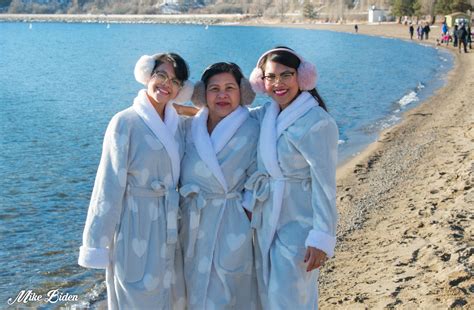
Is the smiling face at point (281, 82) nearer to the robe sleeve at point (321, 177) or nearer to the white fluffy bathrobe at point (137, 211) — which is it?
the robe sleeve at point (321, 177)

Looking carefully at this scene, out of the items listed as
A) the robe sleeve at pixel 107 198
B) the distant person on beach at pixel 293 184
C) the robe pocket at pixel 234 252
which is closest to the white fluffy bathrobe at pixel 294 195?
the distant person on beach at pixel 293 184

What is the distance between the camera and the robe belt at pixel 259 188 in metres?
4.01

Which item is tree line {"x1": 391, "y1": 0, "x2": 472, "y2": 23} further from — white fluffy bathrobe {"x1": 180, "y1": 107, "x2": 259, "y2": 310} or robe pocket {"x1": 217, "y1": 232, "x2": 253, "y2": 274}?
robe pocket {"x1": 217, "y1": 232, "x2": 253, "y2": 274}

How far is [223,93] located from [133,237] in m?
1.09

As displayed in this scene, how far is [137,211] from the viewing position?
406cm

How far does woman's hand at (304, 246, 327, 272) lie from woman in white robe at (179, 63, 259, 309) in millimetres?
417

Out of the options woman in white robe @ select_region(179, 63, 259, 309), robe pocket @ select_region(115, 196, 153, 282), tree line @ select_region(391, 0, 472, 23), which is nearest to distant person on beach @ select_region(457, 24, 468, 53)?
tree line @ select_region(391, 0, 472, 23)

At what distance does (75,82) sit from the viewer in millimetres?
34000

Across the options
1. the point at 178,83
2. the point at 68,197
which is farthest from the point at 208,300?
the point at 68,197

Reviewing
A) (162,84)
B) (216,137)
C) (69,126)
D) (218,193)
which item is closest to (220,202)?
(218,193)

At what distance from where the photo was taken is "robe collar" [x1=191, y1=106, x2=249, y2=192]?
13.4 feet

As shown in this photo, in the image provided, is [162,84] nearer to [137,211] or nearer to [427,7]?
[137,211]

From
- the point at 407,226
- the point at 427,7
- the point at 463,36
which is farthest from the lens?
the point at 427,7

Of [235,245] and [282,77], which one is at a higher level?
[282,77]
